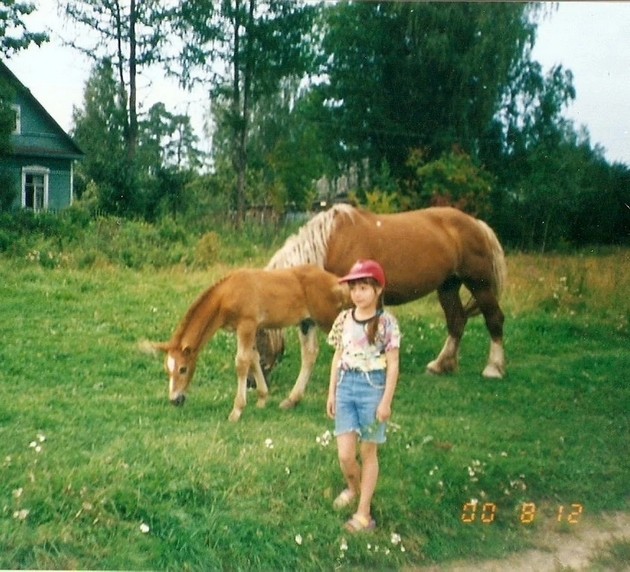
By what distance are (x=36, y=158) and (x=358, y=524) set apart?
7.90 ft

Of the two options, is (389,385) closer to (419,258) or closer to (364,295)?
(364,295)

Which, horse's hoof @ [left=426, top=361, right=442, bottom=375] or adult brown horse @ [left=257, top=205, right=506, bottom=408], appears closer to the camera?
adult brown horse @ [left=257, top=205, right=506, bottom=408]

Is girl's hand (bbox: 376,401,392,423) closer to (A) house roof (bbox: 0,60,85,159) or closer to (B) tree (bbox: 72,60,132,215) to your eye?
(B) tree (bbox: 72,60,132,215)

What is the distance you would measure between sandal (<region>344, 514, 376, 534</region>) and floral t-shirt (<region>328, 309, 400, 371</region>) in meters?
0.68

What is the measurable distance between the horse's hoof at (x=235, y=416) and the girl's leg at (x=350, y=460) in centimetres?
54

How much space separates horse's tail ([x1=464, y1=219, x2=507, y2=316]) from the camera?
4359 millimetres

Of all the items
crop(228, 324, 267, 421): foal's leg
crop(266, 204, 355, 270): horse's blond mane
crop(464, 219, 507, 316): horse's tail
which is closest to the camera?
crop(228, 324, 267, 421): foal's leg

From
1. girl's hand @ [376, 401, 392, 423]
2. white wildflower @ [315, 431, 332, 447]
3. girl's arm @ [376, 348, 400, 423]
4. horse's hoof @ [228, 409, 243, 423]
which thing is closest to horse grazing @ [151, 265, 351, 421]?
horse's hoof @ [228, 409, 243, 423]

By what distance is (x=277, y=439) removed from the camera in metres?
3.80

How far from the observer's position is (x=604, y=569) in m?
3.72

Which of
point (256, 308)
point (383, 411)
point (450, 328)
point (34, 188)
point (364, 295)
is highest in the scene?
point (34, 188)

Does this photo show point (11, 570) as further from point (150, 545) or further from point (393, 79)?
point (393, 79)

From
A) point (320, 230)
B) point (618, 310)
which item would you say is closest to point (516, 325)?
point (618, 310)

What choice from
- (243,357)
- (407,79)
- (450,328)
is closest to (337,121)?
(407,79)
